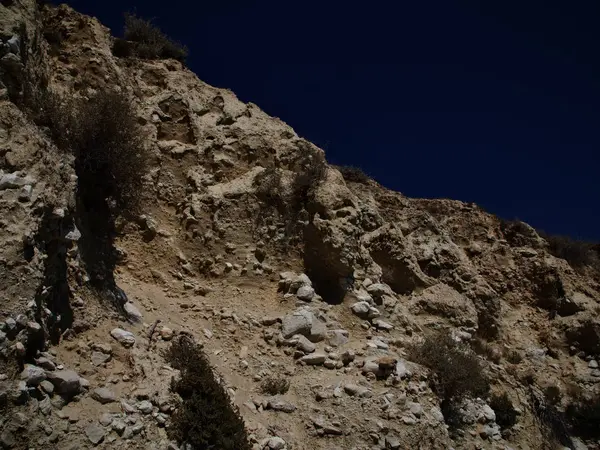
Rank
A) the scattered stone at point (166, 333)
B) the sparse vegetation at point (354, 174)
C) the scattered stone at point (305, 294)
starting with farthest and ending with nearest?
the sparse vegetation at point (354, 174) < the scattered stone at point (305, 294) < the scattered stone at point (166, 333)

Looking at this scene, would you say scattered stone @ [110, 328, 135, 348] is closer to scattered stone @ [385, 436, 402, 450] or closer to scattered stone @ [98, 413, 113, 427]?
scattered stone @ [98, 413, 113, 427]

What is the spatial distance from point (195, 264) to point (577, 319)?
10.7m

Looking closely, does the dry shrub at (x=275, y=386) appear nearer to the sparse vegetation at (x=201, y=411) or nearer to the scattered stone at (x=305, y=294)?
the sparse vegetation at (x=201, y=411)

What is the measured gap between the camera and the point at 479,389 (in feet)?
29.1

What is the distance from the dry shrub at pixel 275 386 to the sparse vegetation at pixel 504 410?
17.0 ft

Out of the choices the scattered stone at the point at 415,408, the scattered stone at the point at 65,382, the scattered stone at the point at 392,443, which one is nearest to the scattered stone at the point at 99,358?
the scattered stone at the point at 65,382

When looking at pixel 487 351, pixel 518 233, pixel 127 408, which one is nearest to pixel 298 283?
pixel 127 408

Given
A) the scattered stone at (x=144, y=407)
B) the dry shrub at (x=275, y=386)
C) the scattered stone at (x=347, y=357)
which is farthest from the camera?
the scattered stone at (x=347, y=357)

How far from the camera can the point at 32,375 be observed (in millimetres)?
4352

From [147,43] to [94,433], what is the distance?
1035 centimetres

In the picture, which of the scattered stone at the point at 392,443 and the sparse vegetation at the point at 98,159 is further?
the sparse vegetation at the point at 98,159

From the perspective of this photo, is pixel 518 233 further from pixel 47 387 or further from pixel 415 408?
pixel 47 387

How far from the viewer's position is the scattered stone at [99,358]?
204 inches

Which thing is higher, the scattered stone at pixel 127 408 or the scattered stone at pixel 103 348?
the scattered stone at pixel 103 348
